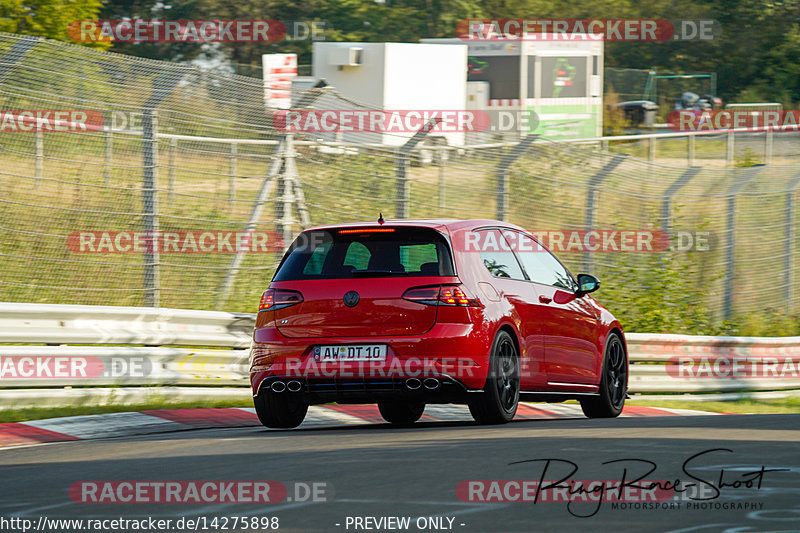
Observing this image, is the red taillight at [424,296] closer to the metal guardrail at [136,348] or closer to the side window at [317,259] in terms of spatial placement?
the side window at [317,259]

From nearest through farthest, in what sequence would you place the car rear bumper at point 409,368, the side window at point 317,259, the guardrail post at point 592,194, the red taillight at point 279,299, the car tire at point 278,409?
the car rear bumper at point 409,368, the red taillight at point 279,299, the side window at point 317,259, the car tire at point 278,409, the guardrail post at point 592,194

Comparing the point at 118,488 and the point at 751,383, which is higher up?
the point at 118,488

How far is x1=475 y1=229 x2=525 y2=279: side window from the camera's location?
9859 millimetres

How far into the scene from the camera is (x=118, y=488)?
22.2ft

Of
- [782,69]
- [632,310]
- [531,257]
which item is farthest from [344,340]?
[782,69]

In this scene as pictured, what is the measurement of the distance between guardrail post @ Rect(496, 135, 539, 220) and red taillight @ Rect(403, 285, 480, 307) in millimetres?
5456

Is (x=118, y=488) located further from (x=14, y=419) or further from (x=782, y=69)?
(x=782, y=69)

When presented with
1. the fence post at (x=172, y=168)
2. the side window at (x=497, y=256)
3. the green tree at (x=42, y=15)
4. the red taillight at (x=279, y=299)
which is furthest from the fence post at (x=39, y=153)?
the green tree at (x=42, y=15)

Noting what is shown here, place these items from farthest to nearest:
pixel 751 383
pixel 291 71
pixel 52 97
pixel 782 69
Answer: pixel 782 69, pixel 291 71, pixel 751 383, pixel 52 97

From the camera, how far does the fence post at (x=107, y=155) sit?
40.5 ft

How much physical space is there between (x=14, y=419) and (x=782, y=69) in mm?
43869

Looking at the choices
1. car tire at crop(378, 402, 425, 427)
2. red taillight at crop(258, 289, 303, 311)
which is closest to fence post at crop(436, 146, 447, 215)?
car tire at crop(378, 402, 425, 427)

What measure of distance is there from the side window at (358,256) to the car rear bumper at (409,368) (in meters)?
0.65

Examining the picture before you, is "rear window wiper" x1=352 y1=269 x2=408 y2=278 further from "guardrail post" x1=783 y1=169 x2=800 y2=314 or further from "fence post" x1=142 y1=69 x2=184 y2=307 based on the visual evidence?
"guardrail post" x1=783 y1=169 x2=800 y2=314
